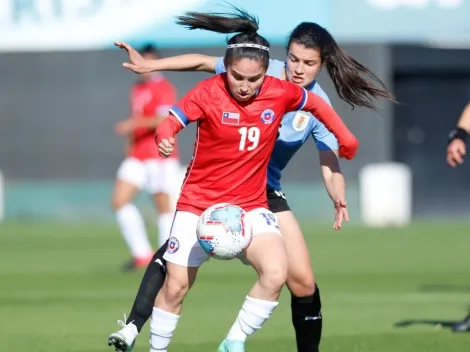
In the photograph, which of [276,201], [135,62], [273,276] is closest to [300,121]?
[276,201]

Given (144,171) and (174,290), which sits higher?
(174,290)

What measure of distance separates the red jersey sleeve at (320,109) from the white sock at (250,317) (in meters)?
1.12

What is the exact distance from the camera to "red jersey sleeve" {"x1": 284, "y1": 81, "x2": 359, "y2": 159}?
7.02m

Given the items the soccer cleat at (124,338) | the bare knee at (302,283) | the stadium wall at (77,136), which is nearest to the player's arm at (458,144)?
the bare knee at (302,283)

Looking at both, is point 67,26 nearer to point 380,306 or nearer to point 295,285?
point 380,306

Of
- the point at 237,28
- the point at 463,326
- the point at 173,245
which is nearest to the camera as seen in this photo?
the point at 173,245

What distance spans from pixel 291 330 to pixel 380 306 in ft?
5.71

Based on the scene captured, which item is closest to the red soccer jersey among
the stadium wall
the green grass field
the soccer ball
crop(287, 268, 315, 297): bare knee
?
the green grass field

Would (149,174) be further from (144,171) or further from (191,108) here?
(191,108)

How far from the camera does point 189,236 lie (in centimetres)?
689

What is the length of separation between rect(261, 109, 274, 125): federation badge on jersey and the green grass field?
207cm

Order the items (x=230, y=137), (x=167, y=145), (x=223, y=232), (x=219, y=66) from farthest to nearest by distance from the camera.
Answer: (x=219, y=66)
(x=230, y=137)
(x=223, y=232)
(x=167, y=145)

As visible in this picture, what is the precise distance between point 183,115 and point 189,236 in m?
0.71

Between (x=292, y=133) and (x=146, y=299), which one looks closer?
(x=146, y=299)
